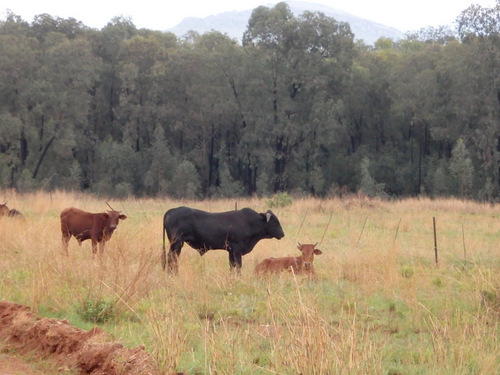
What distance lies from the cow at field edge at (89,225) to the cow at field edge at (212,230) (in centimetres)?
158

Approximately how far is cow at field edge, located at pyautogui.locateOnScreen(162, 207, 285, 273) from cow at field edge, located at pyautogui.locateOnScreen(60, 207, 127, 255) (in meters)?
1.58

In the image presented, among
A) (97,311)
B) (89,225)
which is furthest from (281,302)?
(89,225)

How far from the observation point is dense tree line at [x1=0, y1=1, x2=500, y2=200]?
39531 millimetres

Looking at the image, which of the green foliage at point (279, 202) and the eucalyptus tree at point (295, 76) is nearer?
the green foliage at point (279, 202)

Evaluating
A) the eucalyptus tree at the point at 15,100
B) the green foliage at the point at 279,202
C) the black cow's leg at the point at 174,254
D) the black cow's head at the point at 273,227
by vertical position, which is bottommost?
the green foliage at the point at 279,202

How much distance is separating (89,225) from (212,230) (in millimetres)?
2579

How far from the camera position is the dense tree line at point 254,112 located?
39531 millimetres

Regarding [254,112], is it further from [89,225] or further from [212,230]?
[212,230]

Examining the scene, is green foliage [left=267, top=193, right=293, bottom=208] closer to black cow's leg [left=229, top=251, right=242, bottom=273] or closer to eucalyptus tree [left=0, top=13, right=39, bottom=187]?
black cow's leg [left=229, top=251, right=242, bottom=273]

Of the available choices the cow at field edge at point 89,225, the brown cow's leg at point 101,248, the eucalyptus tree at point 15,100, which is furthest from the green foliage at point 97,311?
the eucalyptus tree at point 15,100

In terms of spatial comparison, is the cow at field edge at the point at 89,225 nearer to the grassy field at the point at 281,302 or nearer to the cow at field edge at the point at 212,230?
the grassy field at the point at 281,302

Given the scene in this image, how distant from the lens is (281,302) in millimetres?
8664

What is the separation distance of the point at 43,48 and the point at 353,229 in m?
30.7

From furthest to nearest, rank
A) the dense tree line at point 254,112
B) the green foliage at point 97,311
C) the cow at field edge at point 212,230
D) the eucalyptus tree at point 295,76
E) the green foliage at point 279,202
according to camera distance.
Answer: the eucalyptus tree at point 295,76
the dense tree line at point 254,112
the green foliage at point 279,202
the cow at field edge at point 212,230
the green foliage at point 97,311
